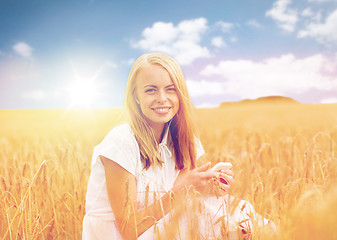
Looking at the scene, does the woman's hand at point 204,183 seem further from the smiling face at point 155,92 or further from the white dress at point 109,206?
the smiling face at point 155,92

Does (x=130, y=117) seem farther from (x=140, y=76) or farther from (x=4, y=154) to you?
(x=4, y=154)

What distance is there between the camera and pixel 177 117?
5.94 feet

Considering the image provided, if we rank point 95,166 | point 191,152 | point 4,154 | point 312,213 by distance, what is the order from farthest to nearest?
1. point 4,154
2. point 191,152
3. point 95,166
4. point 312,213

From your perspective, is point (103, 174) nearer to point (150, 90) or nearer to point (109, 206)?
point (109, 206)

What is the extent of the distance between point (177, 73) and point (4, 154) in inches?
109

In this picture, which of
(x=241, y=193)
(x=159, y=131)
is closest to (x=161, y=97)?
(x=159, y=131)

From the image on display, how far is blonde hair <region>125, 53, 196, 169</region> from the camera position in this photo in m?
1.54

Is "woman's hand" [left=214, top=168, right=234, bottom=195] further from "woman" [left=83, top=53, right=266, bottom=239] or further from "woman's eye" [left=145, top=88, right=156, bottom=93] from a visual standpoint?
"woman's eye" [left=145, top=88, right=156, bottom=93]

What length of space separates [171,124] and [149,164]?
408 millimetres

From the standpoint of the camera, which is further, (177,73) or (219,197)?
(177,73)

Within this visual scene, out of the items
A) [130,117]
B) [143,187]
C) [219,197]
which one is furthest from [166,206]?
[130,117]

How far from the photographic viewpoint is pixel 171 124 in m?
1.85

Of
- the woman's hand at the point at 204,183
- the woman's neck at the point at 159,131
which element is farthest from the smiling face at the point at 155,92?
the woman's hand at the point at 204,183

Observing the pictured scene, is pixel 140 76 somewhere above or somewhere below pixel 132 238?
above
